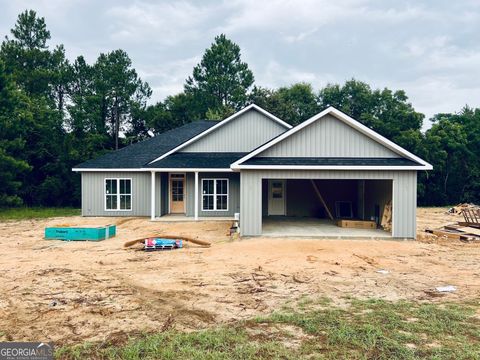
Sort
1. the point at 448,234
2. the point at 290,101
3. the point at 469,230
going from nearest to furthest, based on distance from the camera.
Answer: the point at 448,234 < the point at 469,230 < the point at 290,101

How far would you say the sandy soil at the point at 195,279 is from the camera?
17.2ft

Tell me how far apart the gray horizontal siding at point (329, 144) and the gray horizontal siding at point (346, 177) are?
3.27ft

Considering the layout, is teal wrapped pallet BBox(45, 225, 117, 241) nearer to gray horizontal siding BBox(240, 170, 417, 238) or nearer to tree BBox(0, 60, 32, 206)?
gray horizontal siding BBox(240, 170, 417, 238)

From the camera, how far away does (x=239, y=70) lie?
40562 mm

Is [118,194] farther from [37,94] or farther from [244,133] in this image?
[37,94]

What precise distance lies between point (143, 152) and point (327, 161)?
13108mm

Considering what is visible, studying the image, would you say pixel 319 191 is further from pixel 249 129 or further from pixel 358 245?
pixel 358 245

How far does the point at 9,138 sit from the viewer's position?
2458 cm

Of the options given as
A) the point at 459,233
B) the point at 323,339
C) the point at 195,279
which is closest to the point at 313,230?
the point at 459,233

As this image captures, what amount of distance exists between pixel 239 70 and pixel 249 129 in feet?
77.4

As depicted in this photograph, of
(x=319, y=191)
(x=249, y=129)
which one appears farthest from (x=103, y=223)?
(x=319, y=191)

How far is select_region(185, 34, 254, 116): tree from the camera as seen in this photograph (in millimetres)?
39188

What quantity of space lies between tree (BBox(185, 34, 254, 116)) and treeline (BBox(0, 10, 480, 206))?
118 mm

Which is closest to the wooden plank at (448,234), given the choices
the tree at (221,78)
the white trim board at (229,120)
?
the white trim board at (229,120)
